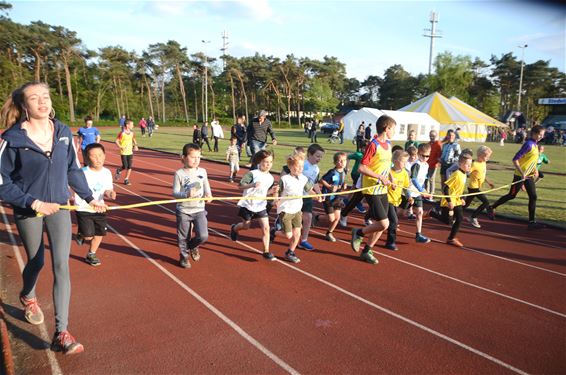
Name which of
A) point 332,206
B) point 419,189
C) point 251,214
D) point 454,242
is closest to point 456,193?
point 419,189

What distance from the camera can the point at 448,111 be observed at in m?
38.1

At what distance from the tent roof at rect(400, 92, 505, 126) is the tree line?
35218 millimetres

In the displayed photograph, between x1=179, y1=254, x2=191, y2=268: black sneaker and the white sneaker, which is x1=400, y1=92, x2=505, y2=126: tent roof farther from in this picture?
x1=179, y1=254, x2=191, y2=268: black sneaker

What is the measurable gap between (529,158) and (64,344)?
8.40m

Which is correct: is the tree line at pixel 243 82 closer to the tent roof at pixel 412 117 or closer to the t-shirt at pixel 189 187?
the tent roof at pixel 412 117

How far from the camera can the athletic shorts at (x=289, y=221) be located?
567 cm

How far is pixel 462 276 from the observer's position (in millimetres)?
5398

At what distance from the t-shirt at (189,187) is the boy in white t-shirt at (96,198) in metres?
0.94

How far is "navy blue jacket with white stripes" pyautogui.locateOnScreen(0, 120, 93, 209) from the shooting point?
300cm

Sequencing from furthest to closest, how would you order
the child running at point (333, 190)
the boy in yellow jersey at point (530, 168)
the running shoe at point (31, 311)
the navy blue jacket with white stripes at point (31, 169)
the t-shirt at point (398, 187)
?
the boy in yellow jersey at point (530, 168)
the child running at point (333, 190)
the t-shirt at point (398, 187)
the running shoe at point (31, 311)
the navy blue jacket with white stripes at point (31, 169)

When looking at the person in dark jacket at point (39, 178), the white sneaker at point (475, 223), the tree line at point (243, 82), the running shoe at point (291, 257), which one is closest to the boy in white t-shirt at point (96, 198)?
the person in dark jacket at point (39, 178)

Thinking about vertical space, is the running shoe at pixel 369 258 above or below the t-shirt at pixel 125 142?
below

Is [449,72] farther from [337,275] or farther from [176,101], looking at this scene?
[337,275]

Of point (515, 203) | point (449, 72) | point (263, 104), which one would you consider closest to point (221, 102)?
point (263, 104)
